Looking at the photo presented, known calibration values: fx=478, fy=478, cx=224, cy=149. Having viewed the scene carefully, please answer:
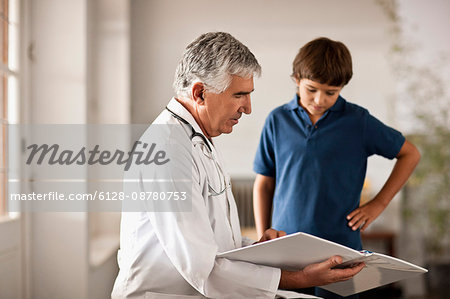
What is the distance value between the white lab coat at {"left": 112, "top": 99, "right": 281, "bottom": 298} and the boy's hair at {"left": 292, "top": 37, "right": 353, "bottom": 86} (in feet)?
2.09

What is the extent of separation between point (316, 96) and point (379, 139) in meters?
0.32

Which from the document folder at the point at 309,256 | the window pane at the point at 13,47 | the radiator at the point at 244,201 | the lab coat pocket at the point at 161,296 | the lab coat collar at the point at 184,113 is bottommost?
the radiator at the point at 244,201

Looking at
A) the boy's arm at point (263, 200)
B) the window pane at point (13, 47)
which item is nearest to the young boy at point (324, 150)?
the boy's arm at point (263, 200)

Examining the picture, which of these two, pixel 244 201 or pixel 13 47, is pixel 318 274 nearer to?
pixel 13 47

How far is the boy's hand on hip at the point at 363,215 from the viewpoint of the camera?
186 centimetres

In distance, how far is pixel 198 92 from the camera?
4.69ft

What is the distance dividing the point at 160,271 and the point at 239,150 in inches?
152

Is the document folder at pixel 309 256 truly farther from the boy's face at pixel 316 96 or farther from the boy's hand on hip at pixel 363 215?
the boy's face at pixel 316 96

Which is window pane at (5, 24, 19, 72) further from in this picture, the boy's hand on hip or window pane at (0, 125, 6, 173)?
the boy's hand on hip

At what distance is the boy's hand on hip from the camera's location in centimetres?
186

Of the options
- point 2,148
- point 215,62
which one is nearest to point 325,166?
point 215,62

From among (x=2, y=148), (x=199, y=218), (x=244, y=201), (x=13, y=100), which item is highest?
(x=13, y=100)

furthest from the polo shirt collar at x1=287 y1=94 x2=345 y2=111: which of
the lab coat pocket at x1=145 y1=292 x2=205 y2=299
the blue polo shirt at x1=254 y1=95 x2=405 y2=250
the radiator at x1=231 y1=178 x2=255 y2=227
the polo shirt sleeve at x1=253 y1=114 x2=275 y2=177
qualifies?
the radiator at x1=231 y1=178 x2=255 y2=227

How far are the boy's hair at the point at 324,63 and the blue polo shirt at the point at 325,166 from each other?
0.47ft
